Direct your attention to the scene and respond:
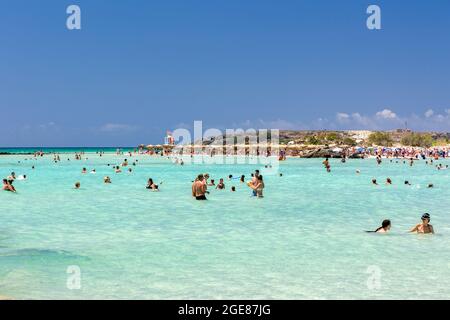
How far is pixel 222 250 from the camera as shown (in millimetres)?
13727

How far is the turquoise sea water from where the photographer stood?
33.2 feet

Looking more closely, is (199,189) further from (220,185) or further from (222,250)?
(222,250)

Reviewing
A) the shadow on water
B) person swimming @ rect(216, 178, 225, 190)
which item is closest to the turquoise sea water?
the shadow on water

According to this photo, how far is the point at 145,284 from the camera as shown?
10.4m

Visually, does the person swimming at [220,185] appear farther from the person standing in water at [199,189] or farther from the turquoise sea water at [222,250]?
the turquoise sea water at [222,250]

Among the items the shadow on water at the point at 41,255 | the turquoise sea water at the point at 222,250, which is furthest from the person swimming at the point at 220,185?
the shadow on water at the point at 41,255

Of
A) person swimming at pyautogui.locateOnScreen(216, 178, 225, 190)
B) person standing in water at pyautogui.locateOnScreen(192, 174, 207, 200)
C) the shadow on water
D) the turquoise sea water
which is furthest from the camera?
person swimming at pyautogui.locateOnScreen(216, 178, 225, 190)

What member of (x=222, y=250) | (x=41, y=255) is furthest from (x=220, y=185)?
(x=41, y=255)

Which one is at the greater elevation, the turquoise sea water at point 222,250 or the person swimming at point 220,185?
the person swimming at point 220,185

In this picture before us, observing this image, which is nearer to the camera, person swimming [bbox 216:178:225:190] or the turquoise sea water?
the turquoise sea water

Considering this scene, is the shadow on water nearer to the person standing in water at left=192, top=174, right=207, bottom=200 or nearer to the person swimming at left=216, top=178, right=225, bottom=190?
the person standing in water at left=192, top=174, right=207, bottom=200

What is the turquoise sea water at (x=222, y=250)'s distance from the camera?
10.1 m
